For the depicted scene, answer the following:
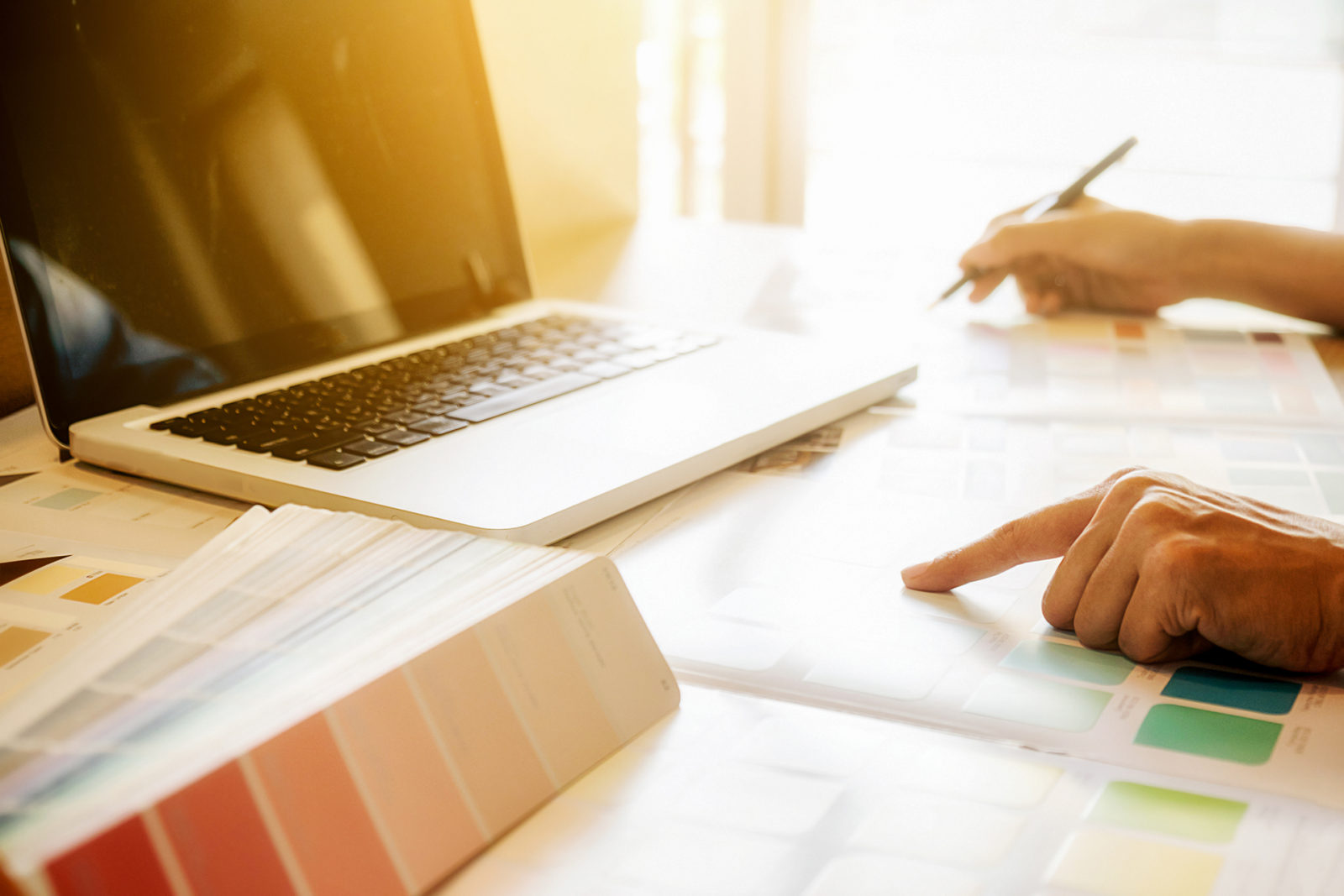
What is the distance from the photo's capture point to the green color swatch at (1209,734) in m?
0.42

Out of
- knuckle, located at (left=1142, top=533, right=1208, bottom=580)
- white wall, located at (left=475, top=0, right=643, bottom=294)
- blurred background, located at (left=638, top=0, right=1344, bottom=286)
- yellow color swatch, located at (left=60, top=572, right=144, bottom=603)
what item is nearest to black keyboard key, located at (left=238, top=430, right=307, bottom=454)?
yellow color swatch, located at (left=60, top=572, right=144, bottom=603)

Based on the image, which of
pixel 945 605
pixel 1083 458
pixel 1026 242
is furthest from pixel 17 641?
pixel 1026 242

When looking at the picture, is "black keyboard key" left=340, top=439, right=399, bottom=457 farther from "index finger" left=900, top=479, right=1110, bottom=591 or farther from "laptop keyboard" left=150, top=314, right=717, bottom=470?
"index finger" left=900, top=479, right=1110, bottom=591

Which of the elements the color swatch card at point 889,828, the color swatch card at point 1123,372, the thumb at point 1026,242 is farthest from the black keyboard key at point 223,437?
the thumb at point 1026,242

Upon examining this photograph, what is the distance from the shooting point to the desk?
355mm

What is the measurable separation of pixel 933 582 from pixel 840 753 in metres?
0.15

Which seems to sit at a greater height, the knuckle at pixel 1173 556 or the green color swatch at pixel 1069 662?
the knuckle at pixel 1173 556

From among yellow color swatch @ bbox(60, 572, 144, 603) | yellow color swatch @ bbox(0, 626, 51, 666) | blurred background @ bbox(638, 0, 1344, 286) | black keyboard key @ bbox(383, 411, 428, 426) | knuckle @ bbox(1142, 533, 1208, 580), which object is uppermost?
yellow color swatch @ bbox(0, 626, 51, 666)

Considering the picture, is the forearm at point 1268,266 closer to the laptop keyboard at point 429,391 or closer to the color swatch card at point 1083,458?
the color swatch card at point 1083,458

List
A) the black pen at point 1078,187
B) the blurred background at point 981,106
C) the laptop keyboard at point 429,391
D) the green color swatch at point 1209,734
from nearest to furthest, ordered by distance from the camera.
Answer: the green color swatch at point 1209,734
the laptop keyboard at point 429,391
the black pen at point 1078,187
the blurred background at point 981,106

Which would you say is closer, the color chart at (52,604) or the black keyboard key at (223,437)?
the color chart at (52,604)

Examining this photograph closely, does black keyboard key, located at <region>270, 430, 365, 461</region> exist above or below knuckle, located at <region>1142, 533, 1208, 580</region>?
above

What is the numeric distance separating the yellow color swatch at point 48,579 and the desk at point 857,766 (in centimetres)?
24

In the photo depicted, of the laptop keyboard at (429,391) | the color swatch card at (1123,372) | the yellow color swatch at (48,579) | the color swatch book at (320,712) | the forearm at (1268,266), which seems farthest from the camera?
the forearm at (1268,266)
